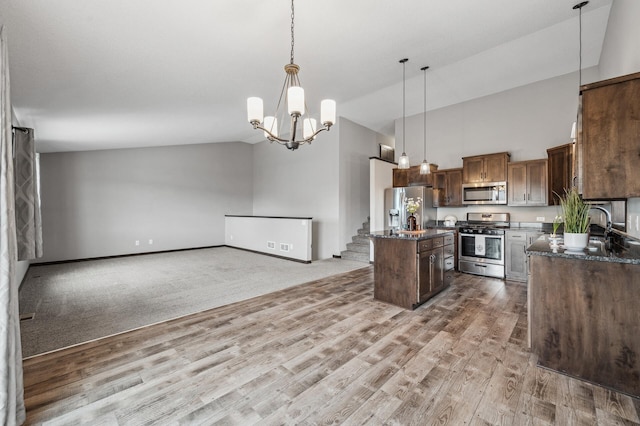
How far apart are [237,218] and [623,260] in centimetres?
847

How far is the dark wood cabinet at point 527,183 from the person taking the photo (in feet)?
16.3

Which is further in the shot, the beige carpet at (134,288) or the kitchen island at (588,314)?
the beige carpet at (134,288)

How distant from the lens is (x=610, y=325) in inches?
77.0

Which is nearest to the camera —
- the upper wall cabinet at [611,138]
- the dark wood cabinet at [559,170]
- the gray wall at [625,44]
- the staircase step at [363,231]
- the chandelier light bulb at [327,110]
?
the upper wall cabinet at [611,138]

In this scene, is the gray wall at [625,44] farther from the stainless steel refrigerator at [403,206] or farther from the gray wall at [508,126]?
the stainless steel refrigerator at [403,206]

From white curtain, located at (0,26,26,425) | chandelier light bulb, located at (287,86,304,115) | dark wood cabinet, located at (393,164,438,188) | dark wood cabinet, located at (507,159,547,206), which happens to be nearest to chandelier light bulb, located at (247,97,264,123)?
chandelier light bulb, located at (287,86,304,115)

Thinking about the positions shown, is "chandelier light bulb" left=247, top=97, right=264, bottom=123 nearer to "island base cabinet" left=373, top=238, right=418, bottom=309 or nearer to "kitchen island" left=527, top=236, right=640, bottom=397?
"island base cabinet" left=373, top=238, right=418, bottom=309

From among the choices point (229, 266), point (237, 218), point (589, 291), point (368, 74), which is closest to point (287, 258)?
point (229, 266)

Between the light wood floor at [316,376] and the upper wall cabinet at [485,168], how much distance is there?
122 inches

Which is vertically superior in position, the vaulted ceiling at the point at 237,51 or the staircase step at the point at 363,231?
the vaulted ceiling at the point at 237,51

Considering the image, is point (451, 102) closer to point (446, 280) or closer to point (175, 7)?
point (446, 280)

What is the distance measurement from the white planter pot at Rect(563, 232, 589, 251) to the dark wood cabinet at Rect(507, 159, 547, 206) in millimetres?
3256

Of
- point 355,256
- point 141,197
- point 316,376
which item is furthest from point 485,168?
point 141,197

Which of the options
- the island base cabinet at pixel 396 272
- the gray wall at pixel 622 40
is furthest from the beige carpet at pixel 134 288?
the gray wall at pixel 622 40
